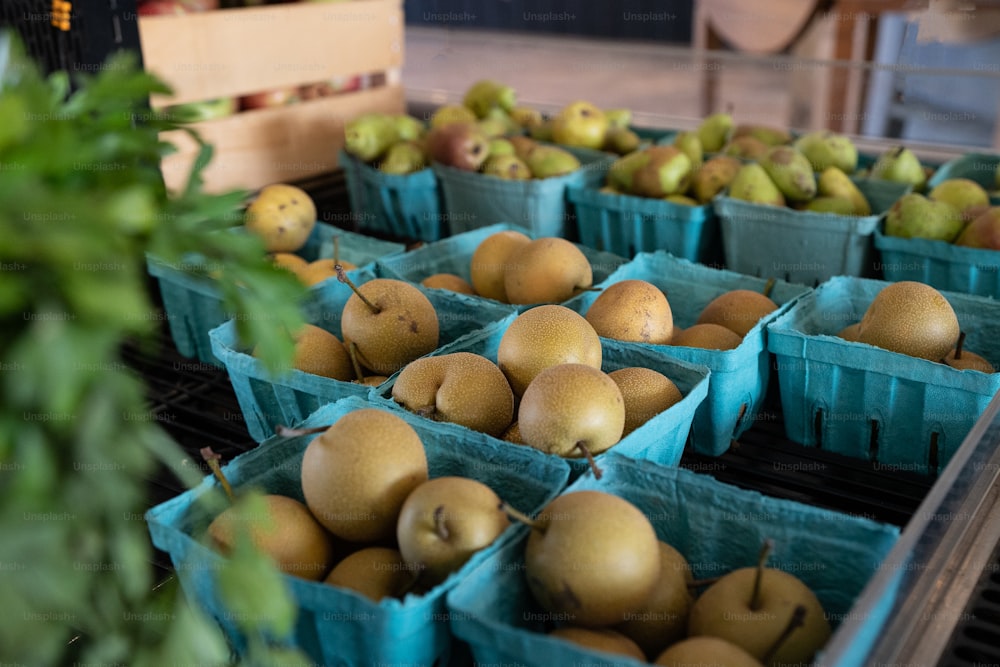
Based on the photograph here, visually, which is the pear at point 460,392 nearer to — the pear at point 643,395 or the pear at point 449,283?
the pear at point 643,395

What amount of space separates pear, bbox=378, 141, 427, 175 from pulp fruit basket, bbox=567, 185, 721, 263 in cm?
40

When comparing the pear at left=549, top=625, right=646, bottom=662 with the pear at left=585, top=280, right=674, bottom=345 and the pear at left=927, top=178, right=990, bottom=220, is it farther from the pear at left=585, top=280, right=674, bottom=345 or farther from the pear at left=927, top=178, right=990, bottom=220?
the pear at left=927, top=178, right=990, bottom=220

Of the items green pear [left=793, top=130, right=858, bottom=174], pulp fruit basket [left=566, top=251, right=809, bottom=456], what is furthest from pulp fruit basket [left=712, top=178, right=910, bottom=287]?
pulp fruit basket [left=566, top=251, right=809, bottom=456]

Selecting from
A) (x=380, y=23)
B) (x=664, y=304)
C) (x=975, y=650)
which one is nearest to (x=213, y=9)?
(x=380, y=23)

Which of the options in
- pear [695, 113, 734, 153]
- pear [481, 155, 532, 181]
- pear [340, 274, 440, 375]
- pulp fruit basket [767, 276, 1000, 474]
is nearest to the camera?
pulp fruit basket [767, 276, 1000, 474]

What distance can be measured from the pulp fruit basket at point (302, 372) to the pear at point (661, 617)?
0.52m

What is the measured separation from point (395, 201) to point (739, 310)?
104 cm

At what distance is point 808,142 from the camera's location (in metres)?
2.23

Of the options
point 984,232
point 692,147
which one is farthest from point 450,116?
point 984,232

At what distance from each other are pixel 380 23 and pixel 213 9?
47cm

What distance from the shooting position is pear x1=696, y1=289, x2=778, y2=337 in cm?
155

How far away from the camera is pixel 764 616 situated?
3.03 feet

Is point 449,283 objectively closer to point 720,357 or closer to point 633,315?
point 633,315

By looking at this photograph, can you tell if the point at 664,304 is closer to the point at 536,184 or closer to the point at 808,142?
the point at 536,184
